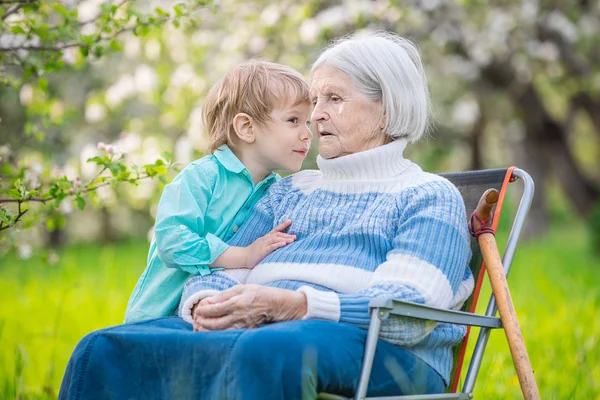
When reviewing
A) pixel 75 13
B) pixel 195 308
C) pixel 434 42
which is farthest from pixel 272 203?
pixel 434 42

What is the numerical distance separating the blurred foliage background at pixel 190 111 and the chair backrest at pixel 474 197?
548mm

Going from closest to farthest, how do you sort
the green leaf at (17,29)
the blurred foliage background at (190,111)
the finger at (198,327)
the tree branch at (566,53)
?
the finger at (198,327) < the green leaf at (17,29) < the blurred foliage background at (190,111) < the tree branch at (566,53)

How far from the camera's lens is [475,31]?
9.80m

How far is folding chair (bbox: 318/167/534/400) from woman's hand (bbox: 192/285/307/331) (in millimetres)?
280

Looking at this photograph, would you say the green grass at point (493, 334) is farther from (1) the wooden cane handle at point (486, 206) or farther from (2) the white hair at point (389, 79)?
(2) the white hair at point (389, 79)

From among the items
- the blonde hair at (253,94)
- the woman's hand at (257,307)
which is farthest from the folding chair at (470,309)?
the blonde hair at (253,94)

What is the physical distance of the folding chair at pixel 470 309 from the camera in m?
2.17

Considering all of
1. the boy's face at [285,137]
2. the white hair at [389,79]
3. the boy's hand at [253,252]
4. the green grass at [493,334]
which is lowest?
the green grass at [493,334]

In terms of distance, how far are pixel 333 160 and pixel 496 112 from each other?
1236cm

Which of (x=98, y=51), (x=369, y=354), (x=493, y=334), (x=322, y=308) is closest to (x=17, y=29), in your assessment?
(x=98, y=51)

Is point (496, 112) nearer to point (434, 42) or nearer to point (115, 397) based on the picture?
point (434, 42)

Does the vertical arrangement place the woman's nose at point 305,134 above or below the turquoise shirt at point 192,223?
above

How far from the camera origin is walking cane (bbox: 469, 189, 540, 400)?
256cm

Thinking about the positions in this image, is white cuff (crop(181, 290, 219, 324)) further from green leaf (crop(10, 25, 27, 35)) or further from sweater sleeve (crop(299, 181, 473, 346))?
green leaf (crop(10, 25, 27, 35))
